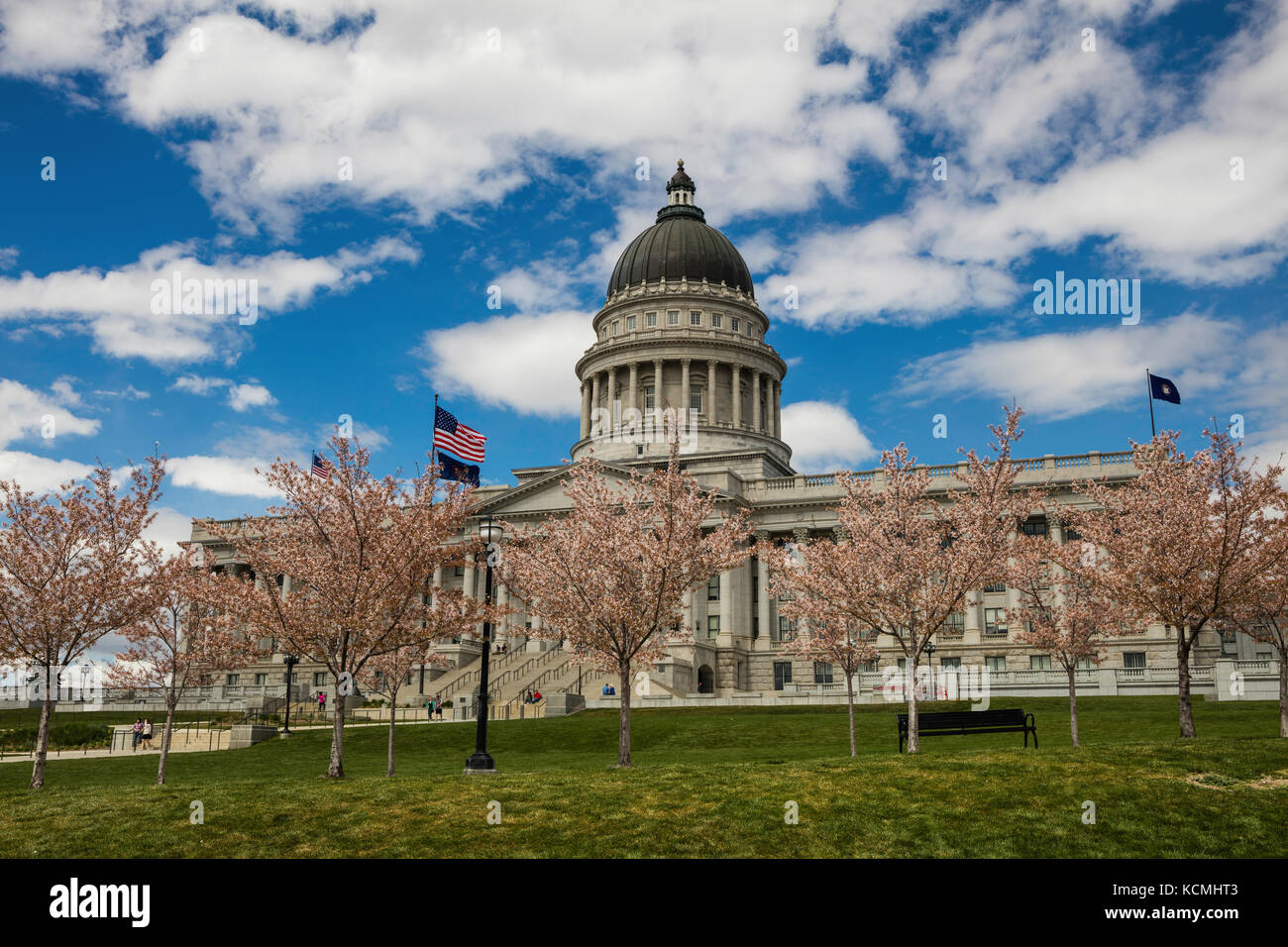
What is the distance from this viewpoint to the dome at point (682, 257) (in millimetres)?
98812

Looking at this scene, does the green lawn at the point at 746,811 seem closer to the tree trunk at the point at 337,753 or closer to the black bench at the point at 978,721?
the tree trunk at the point at 337,753

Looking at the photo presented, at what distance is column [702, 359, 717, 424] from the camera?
91.1 metres

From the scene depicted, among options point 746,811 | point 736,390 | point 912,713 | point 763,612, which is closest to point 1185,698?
point 912,713

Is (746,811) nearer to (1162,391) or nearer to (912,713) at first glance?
(912,713)

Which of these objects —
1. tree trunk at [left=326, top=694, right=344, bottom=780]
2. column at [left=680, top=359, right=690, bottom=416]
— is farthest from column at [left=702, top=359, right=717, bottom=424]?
tree trunk at [left=326, top=694, right=344, bottom=780]

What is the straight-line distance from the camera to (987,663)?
6669 centimetres

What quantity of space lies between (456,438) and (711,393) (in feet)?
138

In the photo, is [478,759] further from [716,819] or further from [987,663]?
[987,663]

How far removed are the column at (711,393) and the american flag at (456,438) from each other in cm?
3883

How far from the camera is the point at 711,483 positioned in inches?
2886

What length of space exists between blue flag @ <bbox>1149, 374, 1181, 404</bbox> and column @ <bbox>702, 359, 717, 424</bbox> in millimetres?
42686

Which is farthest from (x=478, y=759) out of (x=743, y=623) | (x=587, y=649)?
(x=743, y=623)

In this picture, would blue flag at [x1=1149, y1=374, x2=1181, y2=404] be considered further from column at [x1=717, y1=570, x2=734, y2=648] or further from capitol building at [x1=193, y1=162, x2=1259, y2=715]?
column at [x1=717, y1=570, x2=734, y2=648]
